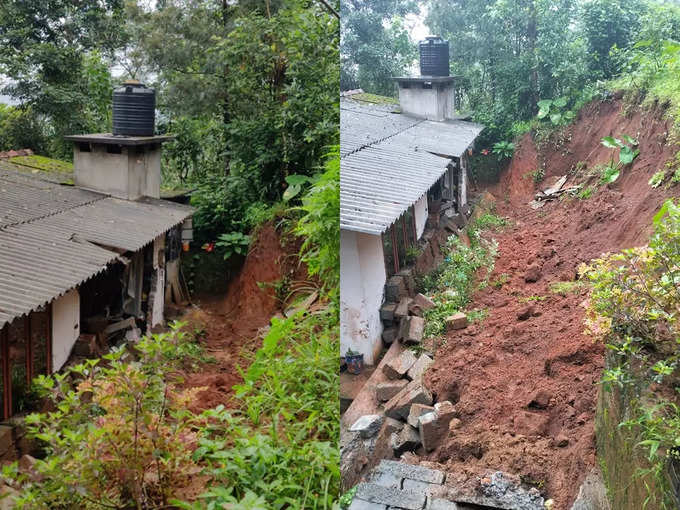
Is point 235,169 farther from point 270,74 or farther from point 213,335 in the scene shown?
point 213,335

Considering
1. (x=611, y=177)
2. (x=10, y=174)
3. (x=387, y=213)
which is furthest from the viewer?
(x=10, y=174)

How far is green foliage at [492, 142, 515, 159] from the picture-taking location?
1.71m

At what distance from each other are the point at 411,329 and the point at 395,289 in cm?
12

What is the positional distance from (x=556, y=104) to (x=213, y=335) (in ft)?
5.93

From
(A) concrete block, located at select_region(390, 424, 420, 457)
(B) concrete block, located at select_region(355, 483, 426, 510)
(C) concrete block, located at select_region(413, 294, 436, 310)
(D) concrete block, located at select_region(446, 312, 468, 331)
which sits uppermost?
(C) concrete block, located at select_region(413, 294, 436, 310)

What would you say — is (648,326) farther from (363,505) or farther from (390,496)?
(363,505)

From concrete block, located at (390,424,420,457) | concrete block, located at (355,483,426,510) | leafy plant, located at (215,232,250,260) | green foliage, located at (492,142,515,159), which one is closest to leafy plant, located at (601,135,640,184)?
green foliage, located at (492,142,515,159)

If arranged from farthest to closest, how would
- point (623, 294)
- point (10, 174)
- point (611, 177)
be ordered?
point (10, 174), point (611, 177), point (623, 294)

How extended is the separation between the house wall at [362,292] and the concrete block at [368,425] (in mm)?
155

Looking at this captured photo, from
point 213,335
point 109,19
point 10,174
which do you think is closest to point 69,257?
point 10,174

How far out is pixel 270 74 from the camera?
349 centimetres

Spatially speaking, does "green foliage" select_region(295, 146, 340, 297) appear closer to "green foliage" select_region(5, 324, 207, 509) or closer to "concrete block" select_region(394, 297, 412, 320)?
"concrete block" select_region(394, 297, 412, 320)

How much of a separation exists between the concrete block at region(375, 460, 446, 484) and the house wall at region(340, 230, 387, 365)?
0.31 m

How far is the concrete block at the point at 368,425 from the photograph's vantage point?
1.56 m
